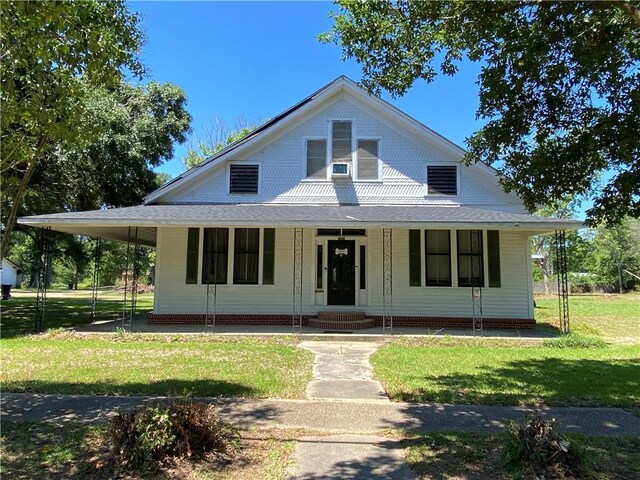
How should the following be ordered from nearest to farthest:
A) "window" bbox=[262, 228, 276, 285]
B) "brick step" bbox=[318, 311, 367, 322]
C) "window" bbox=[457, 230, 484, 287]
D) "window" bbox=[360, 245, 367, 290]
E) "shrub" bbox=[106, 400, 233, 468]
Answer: "shrub" bbox=[106, 400, 233, 468] < "brick step" bbox=[318, 311, 367, 322] < "window" bbox=[457, 230, 484, 287] < "window" bbox=[262, 228, 276, 285] < "window" bbox=[360, 245, 367, 290]

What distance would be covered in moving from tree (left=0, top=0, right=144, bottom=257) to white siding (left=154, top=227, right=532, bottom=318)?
25.2 ft

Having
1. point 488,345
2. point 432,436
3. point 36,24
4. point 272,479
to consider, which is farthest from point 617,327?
point 36,24

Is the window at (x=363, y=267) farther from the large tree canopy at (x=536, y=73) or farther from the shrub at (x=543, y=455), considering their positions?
the shrub at (x=543, y=455)

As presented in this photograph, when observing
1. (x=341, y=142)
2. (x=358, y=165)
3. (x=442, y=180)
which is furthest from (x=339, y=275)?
(x=442, y=180)

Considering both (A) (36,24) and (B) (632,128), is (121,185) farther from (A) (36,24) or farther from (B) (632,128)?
(B) (632,128)

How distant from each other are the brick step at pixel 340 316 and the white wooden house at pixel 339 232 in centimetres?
3

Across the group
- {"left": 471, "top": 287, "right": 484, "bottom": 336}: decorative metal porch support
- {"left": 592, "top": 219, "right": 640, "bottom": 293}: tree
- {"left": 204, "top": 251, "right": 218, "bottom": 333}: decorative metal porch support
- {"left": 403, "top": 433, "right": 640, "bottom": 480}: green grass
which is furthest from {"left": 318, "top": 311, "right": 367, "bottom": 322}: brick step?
{"left": 592, "top": 219, "right": 640, "bottom": 293}: tree

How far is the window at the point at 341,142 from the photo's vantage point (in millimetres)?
14242

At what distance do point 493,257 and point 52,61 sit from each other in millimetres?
11467

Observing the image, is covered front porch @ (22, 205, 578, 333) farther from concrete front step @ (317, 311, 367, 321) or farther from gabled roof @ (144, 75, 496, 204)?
gabled roof @ (144, 75, 496, 204)

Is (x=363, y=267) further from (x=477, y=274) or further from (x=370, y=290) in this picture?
(x=477, y=274)

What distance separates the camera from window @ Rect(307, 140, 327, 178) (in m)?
14.2

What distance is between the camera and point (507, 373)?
296 inches

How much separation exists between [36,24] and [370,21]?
4.02 metres
